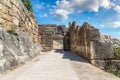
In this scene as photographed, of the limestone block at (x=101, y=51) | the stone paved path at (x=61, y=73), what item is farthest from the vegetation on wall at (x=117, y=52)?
the stone paved path at (x=61, y=73)

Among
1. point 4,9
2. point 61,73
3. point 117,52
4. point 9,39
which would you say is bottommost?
point 61,73

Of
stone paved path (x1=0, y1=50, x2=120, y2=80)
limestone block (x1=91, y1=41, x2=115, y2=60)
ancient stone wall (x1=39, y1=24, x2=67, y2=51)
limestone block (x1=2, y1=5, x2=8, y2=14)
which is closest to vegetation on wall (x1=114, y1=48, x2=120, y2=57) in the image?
limestone block (x1=91, y1=41, x2=115, y2=60)

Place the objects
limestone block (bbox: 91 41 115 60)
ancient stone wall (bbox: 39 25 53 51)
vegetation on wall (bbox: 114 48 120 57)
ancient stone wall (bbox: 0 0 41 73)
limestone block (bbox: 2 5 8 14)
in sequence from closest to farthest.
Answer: ancient stone wall (bbox: 0 0 41 73) < limestone block (bbox: 2 5 8 14) < limestone block (bbox: 91 41 115 60) < vegetation on wall (bbox: 114 48 120 57) < ancient stone wall (bbox: 39 25 53 51)

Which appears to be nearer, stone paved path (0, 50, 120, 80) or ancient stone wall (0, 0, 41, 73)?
stone paved path (0, 50, 120, 80)

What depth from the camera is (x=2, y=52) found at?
4.43 m

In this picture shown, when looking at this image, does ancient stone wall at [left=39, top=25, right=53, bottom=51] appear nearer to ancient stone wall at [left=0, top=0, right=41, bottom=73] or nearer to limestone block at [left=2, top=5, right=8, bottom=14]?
ancient stone wall at [left=0, top=0, right=41, bottom=73]

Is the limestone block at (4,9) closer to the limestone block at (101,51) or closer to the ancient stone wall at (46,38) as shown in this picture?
the limestone block at (101,51)

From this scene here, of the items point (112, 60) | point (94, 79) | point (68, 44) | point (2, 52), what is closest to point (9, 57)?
point (2, 52)

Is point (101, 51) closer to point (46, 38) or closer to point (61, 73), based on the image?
point (61, 73)

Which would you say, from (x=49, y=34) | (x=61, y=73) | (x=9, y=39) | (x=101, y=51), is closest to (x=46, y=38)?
(x=49, y=34)

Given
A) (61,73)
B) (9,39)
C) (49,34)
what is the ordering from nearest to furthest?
(61,73), (9,39), (49,34)

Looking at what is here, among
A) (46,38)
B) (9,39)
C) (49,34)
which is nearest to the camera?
(9,39)

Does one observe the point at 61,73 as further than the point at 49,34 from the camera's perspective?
No

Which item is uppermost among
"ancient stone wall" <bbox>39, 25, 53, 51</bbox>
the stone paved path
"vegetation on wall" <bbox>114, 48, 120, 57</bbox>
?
"ancient stone wall" <bbox>39, 25, 53, 51</bbox>
